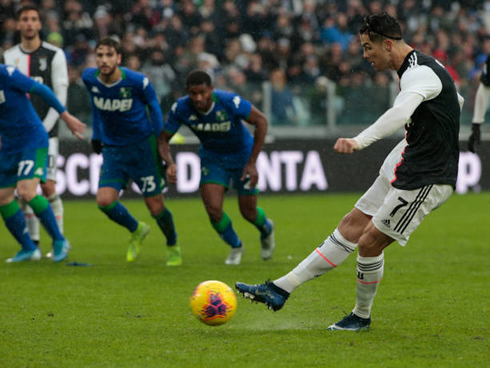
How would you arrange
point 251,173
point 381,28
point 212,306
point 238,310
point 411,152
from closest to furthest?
point 381,28 < point 411,152 < point 212,306 < point 238,310 < point 251,173

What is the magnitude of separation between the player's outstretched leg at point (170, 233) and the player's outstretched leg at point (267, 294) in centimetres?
330

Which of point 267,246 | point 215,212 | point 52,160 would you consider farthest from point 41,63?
point 267,246

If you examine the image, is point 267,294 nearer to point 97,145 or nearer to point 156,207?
point 156,207

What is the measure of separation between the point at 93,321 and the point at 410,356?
7.34 ft

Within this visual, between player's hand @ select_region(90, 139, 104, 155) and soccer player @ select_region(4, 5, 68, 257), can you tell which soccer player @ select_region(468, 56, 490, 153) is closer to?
player's hand @ select_region(90, 139, 104, 155)

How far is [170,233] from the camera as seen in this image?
873 centimetres

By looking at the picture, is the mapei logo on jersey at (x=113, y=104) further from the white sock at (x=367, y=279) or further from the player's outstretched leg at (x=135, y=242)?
the white sock at (x=367, y=279)

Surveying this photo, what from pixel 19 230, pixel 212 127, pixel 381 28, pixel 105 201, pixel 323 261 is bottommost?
pixel 19 230

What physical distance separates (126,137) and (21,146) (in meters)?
1.04

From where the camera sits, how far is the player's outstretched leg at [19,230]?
28.5 ft

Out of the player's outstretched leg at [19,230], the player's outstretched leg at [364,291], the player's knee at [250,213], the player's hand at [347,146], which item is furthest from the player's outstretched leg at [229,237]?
the player's hand at [347,146]

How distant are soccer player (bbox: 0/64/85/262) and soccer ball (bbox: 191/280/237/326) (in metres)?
3.21

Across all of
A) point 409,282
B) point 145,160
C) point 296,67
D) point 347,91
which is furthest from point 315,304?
point 296,67

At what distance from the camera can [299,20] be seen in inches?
754
